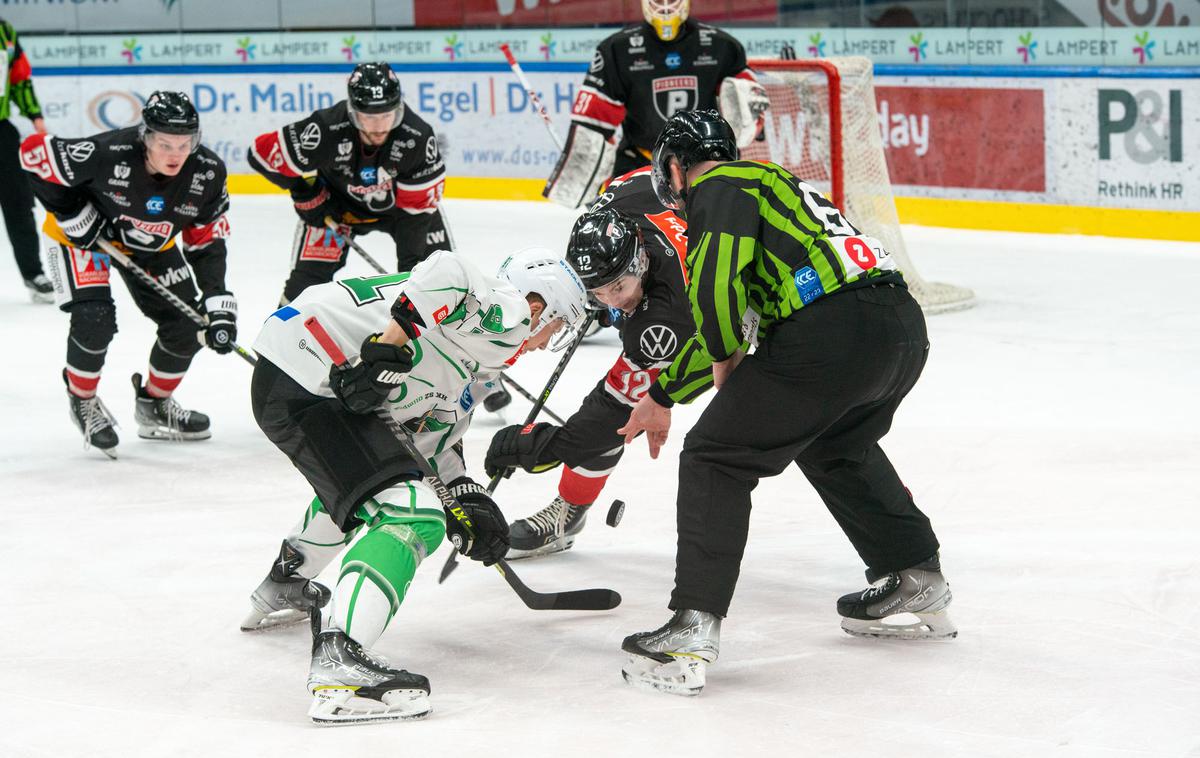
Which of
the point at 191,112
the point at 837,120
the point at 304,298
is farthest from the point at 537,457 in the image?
the point at 837,120

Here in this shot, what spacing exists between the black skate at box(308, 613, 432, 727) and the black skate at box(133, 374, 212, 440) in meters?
2.42

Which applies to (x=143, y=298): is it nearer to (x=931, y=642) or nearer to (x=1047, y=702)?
(x=931, y=642)

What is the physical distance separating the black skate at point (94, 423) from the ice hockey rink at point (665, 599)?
77 mm

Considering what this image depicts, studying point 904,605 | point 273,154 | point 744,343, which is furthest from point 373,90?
point 904,605

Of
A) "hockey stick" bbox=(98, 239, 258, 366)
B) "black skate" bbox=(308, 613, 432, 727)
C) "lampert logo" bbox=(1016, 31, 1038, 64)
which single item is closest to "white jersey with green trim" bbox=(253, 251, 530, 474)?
"black skate" bbox=(308, 613, 432, 727)

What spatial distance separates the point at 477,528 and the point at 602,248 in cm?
57

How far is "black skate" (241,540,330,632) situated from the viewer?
3.04m

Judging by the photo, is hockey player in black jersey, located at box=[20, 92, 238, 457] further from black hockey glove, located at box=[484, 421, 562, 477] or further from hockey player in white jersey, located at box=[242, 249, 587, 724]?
hockey player in white jersey, located at box=[242, 249, 587, 724]

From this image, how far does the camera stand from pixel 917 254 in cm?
739

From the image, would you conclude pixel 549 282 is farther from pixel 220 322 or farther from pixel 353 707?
pixel 220 322

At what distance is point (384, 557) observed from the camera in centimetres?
252

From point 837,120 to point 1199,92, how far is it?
1805 millimetres

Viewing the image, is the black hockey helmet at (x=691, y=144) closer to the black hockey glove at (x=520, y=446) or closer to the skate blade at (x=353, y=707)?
the black hockey glove at (x=520, y=446)

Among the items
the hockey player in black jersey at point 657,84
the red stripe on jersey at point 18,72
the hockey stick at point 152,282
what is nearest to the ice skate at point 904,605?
the hockey stick at point 152,282
